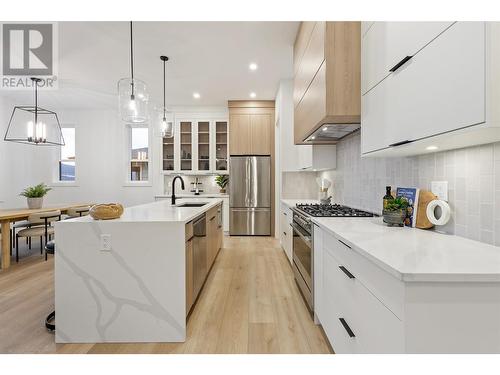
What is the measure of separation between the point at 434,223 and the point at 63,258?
2412 mm

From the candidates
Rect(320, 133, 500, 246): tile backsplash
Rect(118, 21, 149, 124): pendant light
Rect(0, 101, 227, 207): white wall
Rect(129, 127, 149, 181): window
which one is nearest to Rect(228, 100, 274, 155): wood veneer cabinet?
Rect(0, 101, 227, 207): white wall

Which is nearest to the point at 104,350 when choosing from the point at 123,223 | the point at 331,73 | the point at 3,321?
the point at 123,223

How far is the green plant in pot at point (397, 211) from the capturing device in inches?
63.2

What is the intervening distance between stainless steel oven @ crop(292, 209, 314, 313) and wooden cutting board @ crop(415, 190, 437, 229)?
0.75m

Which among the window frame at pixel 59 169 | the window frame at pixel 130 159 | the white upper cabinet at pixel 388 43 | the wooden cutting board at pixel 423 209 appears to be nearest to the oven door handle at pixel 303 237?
the wooden cutting board at pixel 423 209

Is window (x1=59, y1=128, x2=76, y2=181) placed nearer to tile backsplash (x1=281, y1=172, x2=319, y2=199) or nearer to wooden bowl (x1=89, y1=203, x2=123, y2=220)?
tile backsplash (x1=281, y1=172, x2=319, y2=199)

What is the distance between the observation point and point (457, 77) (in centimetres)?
101

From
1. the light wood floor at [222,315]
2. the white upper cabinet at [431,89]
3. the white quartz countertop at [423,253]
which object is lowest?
the light wood floor at [222,315]

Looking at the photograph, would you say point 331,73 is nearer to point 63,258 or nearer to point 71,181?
point 63,258

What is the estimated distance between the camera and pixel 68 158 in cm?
618

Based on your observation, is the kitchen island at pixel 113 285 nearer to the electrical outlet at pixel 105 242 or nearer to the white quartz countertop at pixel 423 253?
the electrical outlet at pixel 105 242

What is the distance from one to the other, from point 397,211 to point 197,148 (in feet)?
16.0

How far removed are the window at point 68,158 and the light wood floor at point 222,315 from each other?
327 cm

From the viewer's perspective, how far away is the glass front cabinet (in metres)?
5.86
